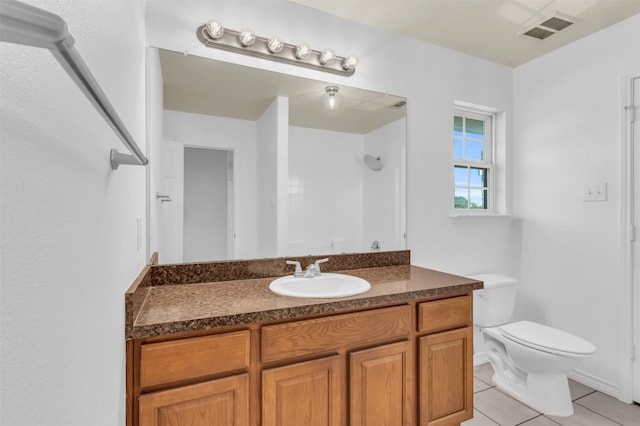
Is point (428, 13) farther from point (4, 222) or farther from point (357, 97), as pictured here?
point (4, 222)

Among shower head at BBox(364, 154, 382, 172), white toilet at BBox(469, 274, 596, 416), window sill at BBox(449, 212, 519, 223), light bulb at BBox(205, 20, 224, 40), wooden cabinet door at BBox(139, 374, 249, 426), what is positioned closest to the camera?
wooden cabinet door at BBox(139, 374, 249, 426)

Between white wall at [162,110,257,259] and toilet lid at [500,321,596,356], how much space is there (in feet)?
5.62

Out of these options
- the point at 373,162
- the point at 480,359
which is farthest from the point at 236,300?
the point at 480,359

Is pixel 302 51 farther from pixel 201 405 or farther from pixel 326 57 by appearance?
pixel 201 405

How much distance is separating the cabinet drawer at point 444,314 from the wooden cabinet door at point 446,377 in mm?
36

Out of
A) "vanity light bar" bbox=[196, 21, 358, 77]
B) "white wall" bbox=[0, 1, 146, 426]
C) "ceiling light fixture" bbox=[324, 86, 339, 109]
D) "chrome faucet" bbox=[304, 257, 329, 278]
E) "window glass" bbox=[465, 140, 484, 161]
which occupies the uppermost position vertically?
"vanity light bar" bbox=[196, 21, 358, 77]

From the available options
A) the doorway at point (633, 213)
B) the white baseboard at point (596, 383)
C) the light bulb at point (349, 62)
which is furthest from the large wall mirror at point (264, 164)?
the white baseboard at point (596, 383)

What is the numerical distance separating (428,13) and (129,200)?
200cm

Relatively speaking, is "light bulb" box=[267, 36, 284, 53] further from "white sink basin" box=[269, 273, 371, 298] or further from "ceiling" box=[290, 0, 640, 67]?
"white sink basin" box=[269, 273, 371, 298]

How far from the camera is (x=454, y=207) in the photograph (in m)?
2.47

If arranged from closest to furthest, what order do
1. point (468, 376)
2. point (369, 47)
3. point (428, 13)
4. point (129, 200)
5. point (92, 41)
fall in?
point (92, 41), point (129, 200), point (468, 376), point (428, 13), point (369, 47)

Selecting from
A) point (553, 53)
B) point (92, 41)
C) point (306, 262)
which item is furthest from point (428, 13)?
point (92, 41)

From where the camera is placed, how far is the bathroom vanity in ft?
3.37

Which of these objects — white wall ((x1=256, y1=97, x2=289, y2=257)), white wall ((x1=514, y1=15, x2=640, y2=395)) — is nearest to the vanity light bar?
white wall ((x1=256, y1=97, x2=289, y2=257))
